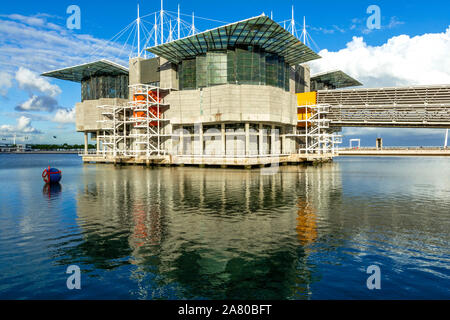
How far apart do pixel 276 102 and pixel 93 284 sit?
6840 cm

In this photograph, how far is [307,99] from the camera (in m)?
88.2

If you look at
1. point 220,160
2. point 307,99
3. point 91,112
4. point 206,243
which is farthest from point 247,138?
point 91,112

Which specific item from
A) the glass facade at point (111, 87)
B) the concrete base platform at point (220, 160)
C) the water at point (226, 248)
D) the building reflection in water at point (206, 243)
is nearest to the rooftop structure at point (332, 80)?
the concrete base platform at point (220, 160)

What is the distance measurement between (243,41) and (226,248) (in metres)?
63.7

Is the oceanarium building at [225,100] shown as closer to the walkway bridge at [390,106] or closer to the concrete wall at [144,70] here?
the concrete wall at [144,70]

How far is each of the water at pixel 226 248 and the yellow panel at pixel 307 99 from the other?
65.6 m

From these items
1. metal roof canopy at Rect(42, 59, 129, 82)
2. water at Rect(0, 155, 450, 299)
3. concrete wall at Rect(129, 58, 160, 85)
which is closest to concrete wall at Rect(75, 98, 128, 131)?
metal roof canopy at Rect(42, 59, 129, 82)

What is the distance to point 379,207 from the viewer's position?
23172 mm

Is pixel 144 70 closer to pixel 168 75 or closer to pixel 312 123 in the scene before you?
pixel 168 75

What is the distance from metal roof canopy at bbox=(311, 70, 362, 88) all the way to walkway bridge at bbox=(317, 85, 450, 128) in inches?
894

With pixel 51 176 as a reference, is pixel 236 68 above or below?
above

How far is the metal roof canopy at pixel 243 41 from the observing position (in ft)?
209

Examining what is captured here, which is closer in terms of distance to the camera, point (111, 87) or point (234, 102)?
point (234, 102)

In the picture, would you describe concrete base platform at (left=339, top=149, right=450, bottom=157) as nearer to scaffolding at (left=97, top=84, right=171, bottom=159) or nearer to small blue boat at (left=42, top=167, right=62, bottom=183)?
scaffolding at (left=97, top=84, right=171, bottom=159)
